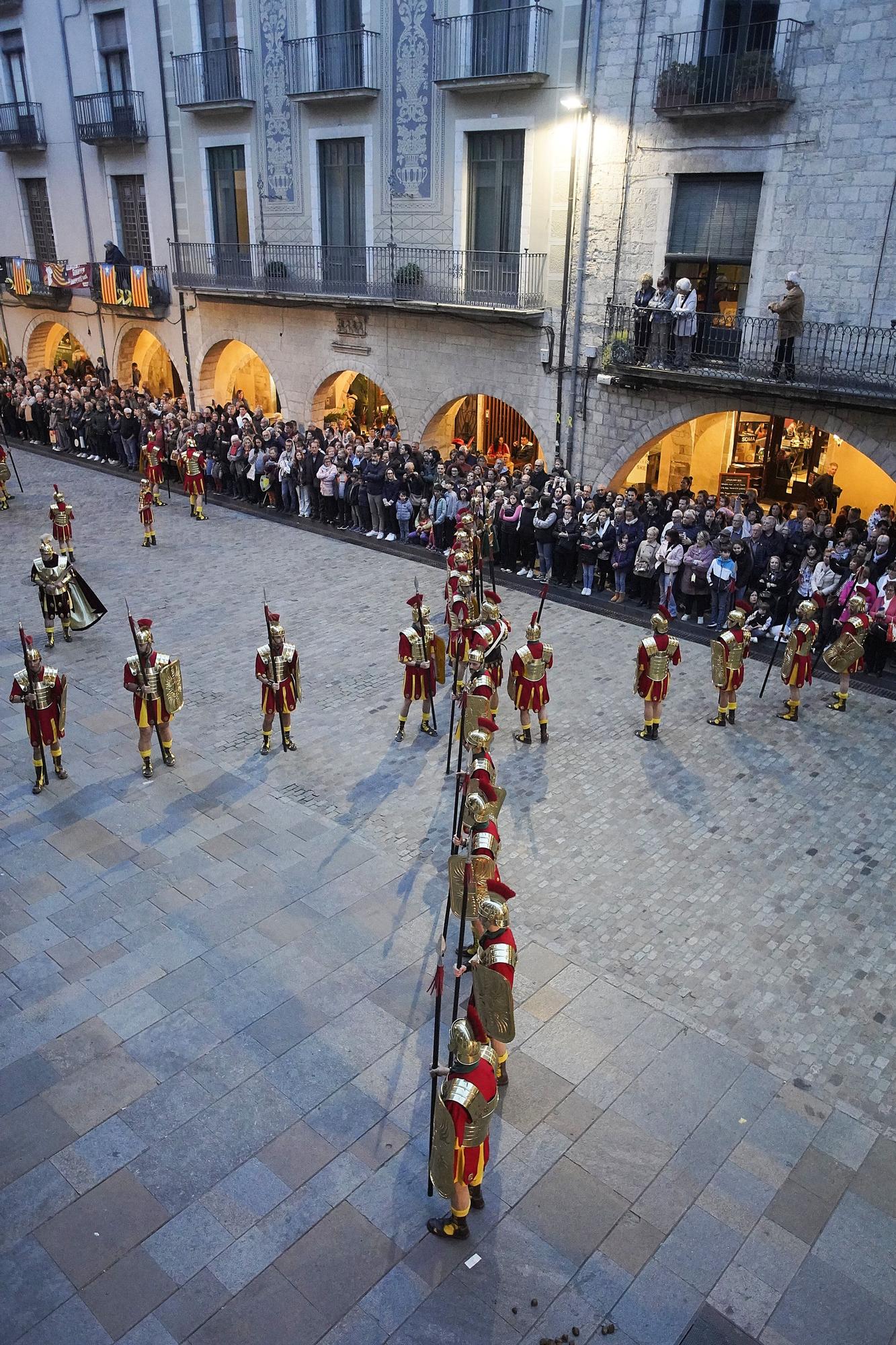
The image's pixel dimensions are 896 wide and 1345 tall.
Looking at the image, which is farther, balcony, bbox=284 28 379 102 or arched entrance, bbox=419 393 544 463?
arched entrance, bbox=419 393 544 463

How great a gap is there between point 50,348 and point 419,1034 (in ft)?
115

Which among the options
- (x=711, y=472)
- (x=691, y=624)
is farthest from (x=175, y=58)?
(x=691, y=624)

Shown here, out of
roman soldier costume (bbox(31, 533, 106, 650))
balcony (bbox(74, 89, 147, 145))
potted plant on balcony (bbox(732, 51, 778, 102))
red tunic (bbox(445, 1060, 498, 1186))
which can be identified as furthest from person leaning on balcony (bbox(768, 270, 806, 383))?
balcony (bbox(74, 89, 147, 145))

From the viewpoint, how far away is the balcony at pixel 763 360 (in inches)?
589

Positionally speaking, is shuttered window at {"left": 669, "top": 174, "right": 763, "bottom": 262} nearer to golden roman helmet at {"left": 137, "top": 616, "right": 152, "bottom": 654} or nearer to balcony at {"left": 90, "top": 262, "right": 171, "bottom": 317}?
golden roman helmet at {"left": 137, "top": 616, "right": 152, "bottom": 654}

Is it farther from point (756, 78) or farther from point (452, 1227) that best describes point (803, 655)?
point (756, 78)

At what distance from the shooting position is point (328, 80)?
2212cm

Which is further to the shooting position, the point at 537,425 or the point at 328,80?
the point at 328,80

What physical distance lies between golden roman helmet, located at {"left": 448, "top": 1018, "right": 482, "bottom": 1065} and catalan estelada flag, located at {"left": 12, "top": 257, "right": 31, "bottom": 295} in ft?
109

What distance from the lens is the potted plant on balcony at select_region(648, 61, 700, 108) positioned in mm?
16141

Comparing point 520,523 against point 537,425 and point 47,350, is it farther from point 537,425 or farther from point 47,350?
point 47,350

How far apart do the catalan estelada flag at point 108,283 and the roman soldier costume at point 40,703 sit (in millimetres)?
22220

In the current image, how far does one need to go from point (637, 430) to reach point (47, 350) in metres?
26.0

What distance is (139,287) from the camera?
28172mm
